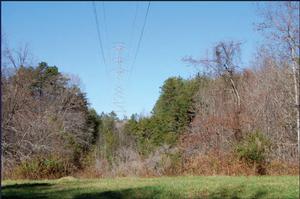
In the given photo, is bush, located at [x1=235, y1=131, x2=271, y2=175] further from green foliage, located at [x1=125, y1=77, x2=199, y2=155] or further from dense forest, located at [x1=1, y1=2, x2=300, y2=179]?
green foliage, located at [x1=125, y1=77, x2=199, y2=155]

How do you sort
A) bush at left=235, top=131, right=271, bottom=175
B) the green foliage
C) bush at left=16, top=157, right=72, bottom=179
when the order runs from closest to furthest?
bush at left=235, top=131, right=271, bottom=175 < bush at left=16, top=157, right=72, bottom=179 < the green foliage

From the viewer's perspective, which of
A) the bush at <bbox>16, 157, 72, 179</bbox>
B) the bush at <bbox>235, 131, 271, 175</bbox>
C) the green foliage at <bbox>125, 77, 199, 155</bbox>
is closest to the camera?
the bush at <bbox>235, 131, 271, 175</bbox>

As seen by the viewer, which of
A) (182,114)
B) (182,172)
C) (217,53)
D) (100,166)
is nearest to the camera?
(182,172)

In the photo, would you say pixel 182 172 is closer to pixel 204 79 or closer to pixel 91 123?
pixel 204 79

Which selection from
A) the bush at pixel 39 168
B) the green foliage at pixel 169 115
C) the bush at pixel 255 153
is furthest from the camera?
the green foliage at pixel 169 115

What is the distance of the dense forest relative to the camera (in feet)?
72.8

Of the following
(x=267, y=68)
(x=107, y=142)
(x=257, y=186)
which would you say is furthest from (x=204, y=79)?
(x=257, y=186)

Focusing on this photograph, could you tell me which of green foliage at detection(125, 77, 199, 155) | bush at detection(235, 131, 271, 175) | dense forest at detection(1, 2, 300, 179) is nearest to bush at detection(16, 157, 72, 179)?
dense forest at detection(1, 2, 300, 179)

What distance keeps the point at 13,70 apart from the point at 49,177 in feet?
23.5

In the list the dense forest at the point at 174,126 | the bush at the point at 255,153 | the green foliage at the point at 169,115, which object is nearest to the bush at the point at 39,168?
the dense forest at the point at 174,126

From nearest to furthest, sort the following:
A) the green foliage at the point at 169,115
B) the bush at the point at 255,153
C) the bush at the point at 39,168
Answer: the bush at the point at 255,153
the bush at the point at 39,168
the green foliage at the point at 169,115

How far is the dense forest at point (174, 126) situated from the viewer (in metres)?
22.2

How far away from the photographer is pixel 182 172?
21906mm

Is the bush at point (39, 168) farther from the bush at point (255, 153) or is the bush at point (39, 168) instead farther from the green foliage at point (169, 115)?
the green foliage at point (169, 115)
